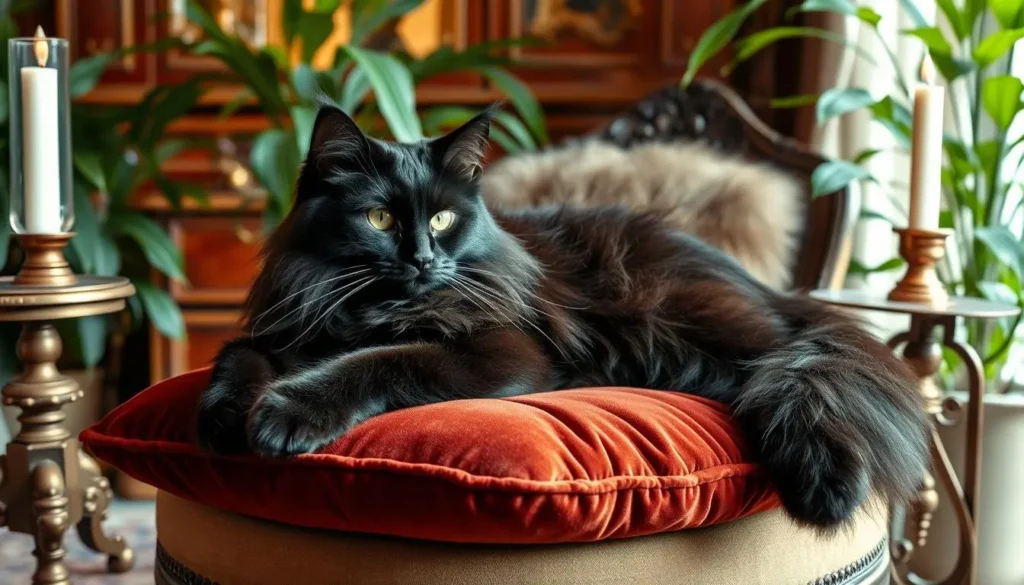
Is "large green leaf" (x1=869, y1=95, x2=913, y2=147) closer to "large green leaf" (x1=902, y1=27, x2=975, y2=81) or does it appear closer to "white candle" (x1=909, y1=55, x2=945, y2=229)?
"large green leaf" (x1=902, y1=27, x2=975, y2=81)

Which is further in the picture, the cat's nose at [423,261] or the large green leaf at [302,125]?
the large green leaf at [302,125]

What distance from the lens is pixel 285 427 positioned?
3.06 ft

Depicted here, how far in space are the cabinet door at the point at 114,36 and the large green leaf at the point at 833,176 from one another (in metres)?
2.03

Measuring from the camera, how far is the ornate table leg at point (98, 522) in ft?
5.56

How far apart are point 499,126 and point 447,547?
2.06m

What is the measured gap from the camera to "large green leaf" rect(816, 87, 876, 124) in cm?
154

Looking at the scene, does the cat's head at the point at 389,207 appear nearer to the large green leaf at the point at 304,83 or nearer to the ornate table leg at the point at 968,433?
the ornate table leg at the point at 968,433

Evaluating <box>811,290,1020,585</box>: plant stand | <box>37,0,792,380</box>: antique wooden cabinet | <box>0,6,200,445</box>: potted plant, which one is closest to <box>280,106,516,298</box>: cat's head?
<box>811,290,1020,585</box>: plant stand

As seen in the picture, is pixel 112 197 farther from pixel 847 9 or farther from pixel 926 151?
pixel 926 151

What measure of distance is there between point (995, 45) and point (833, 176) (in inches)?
12.1

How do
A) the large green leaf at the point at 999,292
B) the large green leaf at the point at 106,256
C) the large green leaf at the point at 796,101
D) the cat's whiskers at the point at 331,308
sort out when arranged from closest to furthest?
1. the cat's whiskers at the point at 331,308
2. the large green leaf at the point at 999,292
3. the large green leaf at the point at 796,101
4. the large green leaf at the point at 106,256

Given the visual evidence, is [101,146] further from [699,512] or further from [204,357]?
[699,512]

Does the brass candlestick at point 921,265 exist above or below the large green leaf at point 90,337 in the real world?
above

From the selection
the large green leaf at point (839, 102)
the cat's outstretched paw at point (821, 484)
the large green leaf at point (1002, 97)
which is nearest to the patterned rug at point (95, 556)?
the cat's outstretched paw at point (821, 484)
